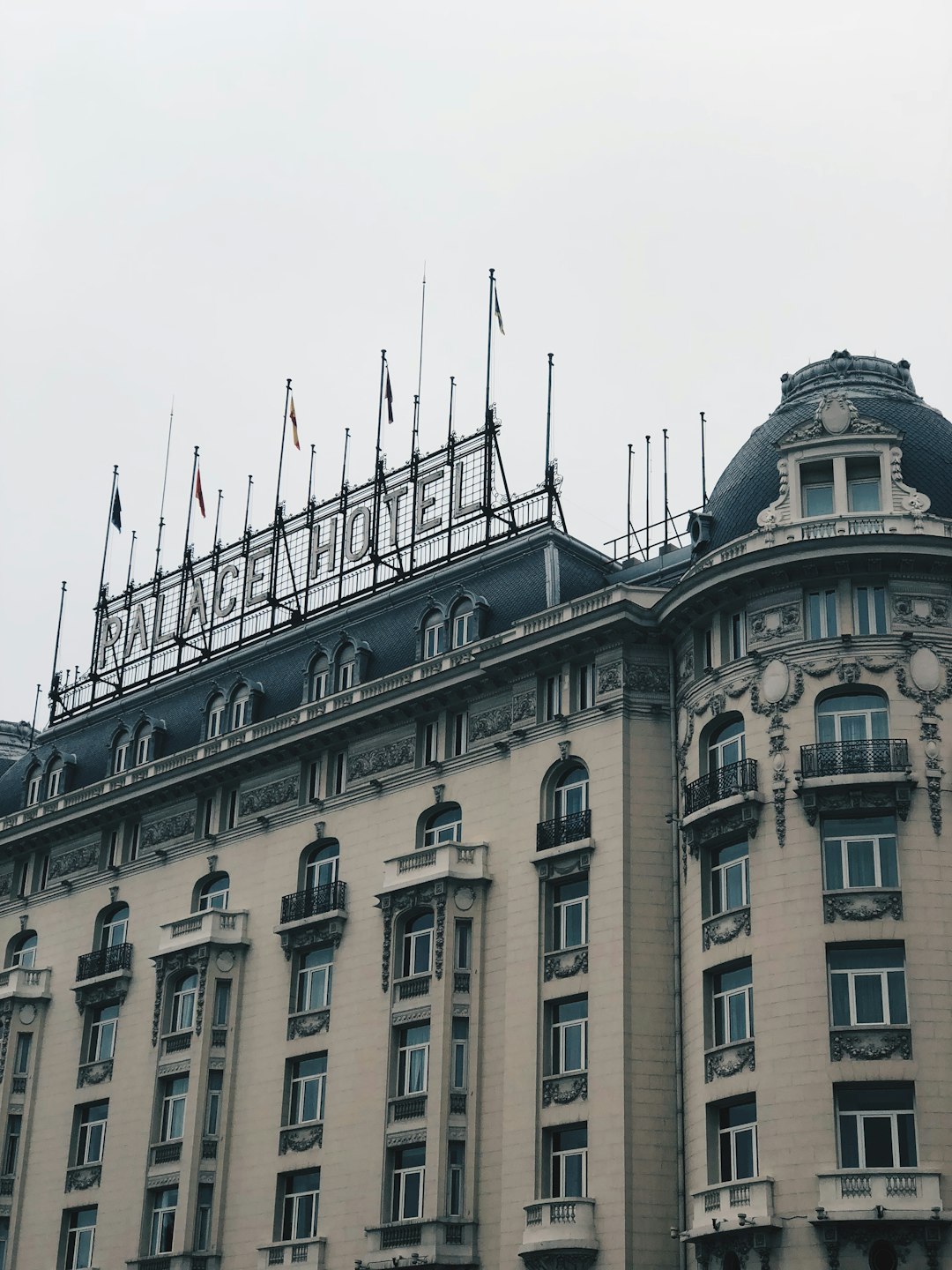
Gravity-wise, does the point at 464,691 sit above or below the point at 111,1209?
above

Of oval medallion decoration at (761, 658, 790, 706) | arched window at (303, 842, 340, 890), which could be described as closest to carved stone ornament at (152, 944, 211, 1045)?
arched window at (303, 842, 340, 890)

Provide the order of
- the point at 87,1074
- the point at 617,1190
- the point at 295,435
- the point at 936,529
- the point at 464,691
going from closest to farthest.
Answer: the point at 617,1190 < the point at 936,529 < the point at 464,691 < the point at 87,1074 < the point at 295,435

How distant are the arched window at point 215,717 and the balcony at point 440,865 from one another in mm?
15208

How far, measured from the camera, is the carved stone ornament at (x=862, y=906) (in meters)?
53.8

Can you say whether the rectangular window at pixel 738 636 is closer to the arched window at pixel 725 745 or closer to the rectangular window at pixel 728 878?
the arched window at pixel 725 745

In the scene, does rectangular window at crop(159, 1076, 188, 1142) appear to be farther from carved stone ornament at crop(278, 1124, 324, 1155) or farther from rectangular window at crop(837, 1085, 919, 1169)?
rectangular window at crop(837, 1085, 919, 1169)

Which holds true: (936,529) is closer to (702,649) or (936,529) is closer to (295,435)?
(702,649)

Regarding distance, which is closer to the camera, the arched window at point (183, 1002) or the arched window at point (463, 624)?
the arched window at point (463, 624)

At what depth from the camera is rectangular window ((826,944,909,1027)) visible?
52.8 m

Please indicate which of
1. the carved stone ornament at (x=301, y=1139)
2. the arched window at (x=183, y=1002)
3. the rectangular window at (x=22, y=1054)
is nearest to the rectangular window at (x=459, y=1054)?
the carved stone ornament at (x=301, y=1139)

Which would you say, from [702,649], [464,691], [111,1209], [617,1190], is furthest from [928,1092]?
[111,1209]

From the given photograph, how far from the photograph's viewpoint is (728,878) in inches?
2263

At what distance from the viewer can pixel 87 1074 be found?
7344 cm

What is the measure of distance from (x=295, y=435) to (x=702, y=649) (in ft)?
107
